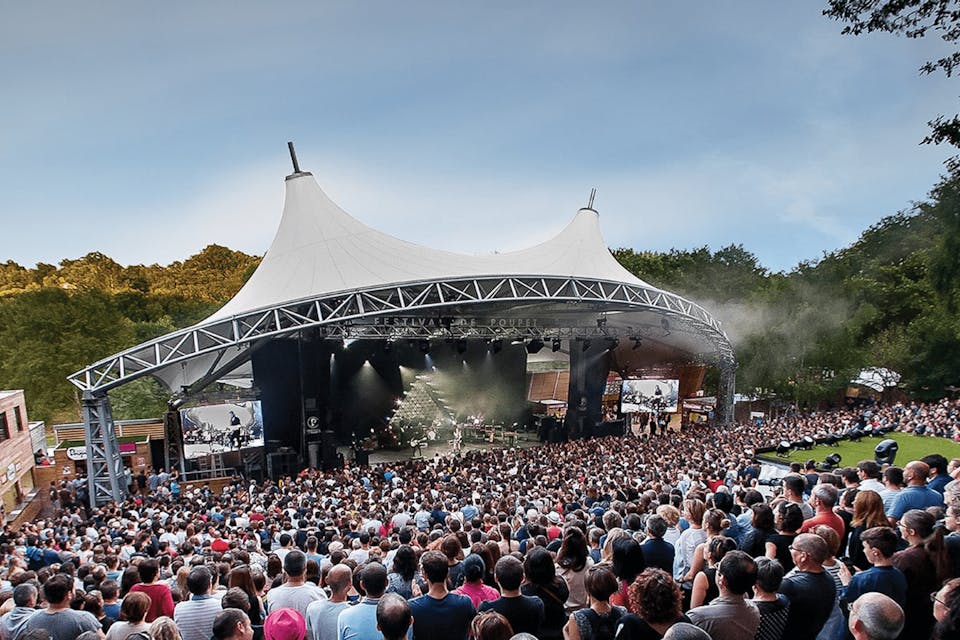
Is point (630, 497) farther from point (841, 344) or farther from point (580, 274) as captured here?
point (841, 344)

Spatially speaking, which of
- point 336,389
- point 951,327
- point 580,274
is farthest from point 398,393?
point 951,327

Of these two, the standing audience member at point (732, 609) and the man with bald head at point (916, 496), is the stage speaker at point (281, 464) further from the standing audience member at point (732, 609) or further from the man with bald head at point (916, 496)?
the standing audience member at point (732, 609)

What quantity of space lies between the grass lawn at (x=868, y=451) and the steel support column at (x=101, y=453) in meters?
17.0

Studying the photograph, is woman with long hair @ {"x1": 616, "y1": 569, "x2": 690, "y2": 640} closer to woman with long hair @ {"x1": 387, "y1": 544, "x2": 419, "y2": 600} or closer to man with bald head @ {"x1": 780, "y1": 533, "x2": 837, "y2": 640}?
man with bald head @ {"x1": 780, "y1": 533, "x2": 837, "y2": 640}

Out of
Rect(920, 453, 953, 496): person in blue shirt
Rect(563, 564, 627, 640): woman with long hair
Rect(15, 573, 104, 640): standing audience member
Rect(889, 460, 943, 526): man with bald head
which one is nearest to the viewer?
Rect(563, 564, 627, 640): woman with long hair

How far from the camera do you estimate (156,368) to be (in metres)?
14.5

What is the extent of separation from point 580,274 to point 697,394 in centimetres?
1417

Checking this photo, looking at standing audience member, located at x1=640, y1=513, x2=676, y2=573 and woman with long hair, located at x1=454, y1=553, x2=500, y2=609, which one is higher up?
woman with long hair, located at x1=454, y1=553, x2=500, y2=609

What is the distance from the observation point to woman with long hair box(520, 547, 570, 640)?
3059 mm

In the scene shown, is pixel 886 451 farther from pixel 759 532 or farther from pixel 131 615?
pixel 131 615

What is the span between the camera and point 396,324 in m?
20.0

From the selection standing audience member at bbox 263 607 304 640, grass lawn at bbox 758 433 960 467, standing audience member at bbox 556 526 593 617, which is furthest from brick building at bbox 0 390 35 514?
grass lawn at bbox 758 433 960 467

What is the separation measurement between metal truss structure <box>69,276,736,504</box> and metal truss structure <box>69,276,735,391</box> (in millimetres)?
33

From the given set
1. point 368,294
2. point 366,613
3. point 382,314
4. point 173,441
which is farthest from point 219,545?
point 173,441
